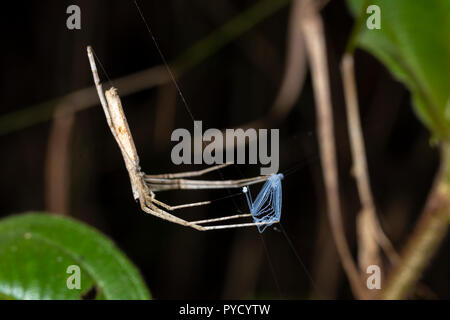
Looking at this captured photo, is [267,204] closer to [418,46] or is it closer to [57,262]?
[57,262]

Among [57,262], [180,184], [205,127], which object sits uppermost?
[205,127]

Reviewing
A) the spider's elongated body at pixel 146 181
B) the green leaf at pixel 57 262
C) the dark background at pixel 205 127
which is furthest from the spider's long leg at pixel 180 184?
the dark background at pixel 205 127

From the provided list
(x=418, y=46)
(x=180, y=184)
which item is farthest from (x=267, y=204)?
(x=418, y=46)

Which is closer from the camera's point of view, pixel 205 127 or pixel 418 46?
pixel 418 46

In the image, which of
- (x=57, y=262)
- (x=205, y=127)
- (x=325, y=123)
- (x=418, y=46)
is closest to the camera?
(x=57, y=262)

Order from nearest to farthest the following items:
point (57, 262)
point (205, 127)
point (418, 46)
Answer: point (57, 262) < point (418, 46) < point (205, 127)

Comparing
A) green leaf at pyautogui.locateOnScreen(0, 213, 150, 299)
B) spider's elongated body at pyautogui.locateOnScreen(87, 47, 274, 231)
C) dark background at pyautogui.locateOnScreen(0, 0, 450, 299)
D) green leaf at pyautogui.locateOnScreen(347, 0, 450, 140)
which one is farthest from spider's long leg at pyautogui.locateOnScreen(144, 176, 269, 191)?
dark background at pyautogui.locateOnScreen(0, 0, 450, 299)
